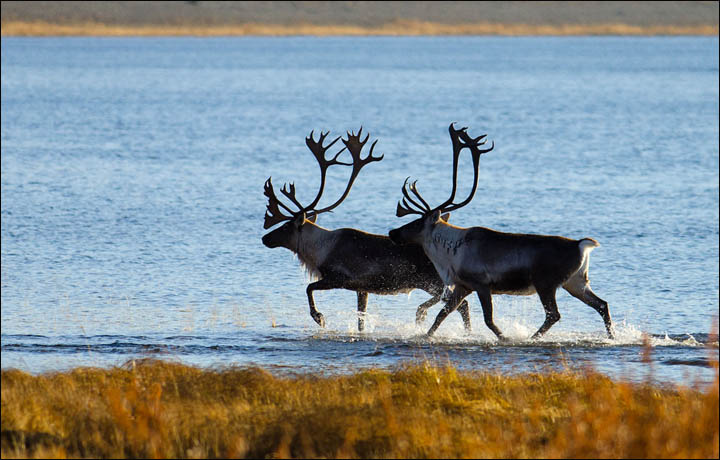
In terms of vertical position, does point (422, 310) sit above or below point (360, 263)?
below

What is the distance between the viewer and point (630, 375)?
1135 cm

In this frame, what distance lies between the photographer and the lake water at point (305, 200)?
12938 millimetres

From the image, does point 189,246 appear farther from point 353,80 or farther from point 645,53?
point 645,53

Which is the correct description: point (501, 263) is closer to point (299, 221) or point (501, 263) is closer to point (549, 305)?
point (549, 305)

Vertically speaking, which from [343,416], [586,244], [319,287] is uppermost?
[586,244]

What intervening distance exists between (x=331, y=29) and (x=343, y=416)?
147065mm

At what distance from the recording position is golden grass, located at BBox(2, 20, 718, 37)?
140000 millimetres

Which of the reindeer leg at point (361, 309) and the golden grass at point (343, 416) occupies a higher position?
the reindeer leg at point (361, 309)

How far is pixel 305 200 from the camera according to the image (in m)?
28.0

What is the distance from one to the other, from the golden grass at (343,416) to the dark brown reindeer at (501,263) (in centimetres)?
236

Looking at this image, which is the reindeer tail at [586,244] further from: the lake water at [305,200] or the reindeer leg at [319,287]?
the reindeer leg at [319,287]

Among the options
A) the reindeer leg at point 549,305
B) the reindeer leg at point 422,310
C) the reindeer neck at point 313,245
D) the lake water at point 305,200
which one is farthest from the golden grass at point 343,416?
the reindeer neck at point 313,245

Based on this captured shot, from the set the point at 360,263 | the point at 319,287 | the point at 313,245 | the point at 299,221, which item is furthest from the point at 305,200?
the point at 360,263

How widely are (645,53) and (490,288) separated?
426ft
